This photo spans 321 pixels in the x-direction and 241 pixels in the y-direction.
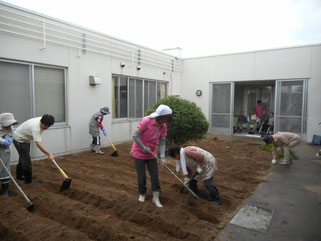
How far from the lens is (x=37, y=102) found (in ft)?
22.3

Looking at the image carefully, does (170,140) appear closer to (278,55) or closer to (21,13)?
(21,13)

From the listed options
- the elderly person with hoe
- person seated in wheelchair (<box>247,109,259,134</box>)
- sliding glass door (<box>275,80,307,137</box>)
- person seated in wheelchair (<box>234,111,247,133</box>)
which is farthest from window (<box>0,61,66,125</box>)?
person seated in wheelchair (<box>247,109,259,134</box>)

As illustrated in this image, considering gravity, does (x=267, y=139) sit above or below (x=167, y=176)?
above

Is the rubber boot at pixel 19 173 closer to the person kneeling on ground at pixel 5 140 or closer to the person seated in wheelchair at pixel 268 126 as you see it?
the person kneeling on ground at pixel 5 140

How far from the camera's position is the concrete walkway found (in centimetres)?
334

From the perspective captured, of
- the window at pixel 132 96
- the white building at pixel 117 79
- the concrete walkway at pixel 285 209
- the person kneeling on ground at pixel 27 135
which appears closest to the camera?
the concrete walkway at pixel 285 209

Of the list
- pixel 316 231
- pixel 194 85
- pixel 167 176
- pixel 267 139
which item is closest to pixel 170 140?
pixel 167 176

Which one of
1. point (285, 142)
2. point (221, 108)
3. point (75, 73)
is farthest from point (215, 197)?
point (221, 108)

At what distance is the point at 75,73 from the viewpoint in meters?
7.62

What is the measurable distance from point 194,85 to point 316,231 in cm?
1029

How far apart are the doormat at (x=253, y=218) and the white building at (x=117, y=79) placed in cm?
545

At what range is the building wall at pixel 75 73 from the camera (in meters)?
6.22

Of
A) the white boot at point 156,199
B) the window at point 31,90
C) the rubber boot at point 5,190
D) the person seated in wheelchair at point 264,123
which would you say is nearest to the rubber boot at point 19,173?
the rubber boot at point 5,190

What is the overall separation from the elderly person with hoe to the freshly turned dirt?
35 centimetres
